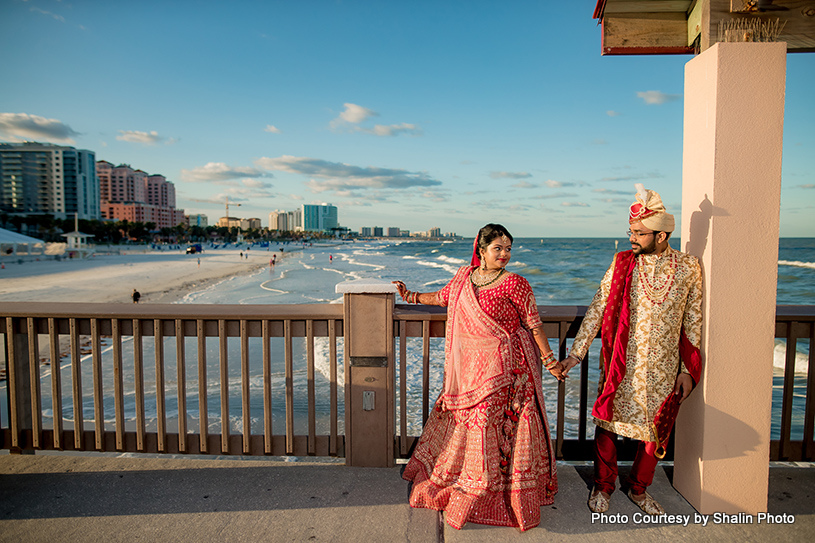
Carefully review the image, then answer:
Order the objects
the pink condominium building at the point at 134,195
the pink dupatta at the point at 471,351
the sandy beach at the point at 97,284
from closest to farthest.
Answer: the pink dupatta at the point at 471,351
the sandy beach at the point at 97,284
the pink condominium building at the point at 134,195

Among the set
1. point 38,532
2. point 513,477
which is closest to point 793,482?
point 513,477

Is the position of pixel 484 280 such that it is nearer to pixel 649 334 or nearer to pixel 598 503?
pixel 649 334

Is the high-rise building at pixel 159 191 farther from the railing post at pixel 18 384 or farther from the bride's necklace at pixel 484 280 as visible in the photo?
the bride's necklace at pixel 484 280

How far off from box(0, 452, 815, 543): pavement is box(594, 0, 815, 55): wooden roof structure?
236 cm

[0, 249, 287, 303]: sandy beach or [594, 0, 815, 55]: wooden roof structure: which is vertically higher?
[594, 0, 815, 55]: wooden roof structure

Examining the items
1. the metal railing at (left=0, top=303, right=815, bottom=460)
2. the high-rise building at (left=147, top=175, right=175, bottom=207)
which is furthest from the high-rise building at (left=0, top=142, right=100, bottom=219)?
the metal railing at (left=0, top=303, right=815, bottom=460)

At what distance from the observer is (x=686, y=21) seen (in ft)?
8.55

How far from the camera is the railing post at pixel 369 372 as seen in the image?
264 cm

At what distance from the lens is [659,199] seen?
218 centimetres

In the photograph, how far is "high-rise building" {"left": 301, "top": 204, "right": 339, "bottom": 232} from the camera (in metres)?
188

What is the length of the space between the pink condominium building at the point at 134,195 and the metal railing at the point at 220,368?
157 metres

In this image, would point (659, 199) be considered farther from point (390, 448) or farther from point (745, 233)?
point (390, 448)

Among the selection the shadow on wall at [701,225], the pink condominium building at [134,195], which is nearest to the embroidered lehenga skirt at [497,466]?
the shadow on wall at [701,225]

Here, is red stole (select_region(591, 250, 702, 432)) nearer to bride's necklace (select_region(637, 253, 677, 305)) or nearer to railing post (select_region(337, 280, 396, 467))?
bride's necklace (select_region(637, 253, 677, 305))
